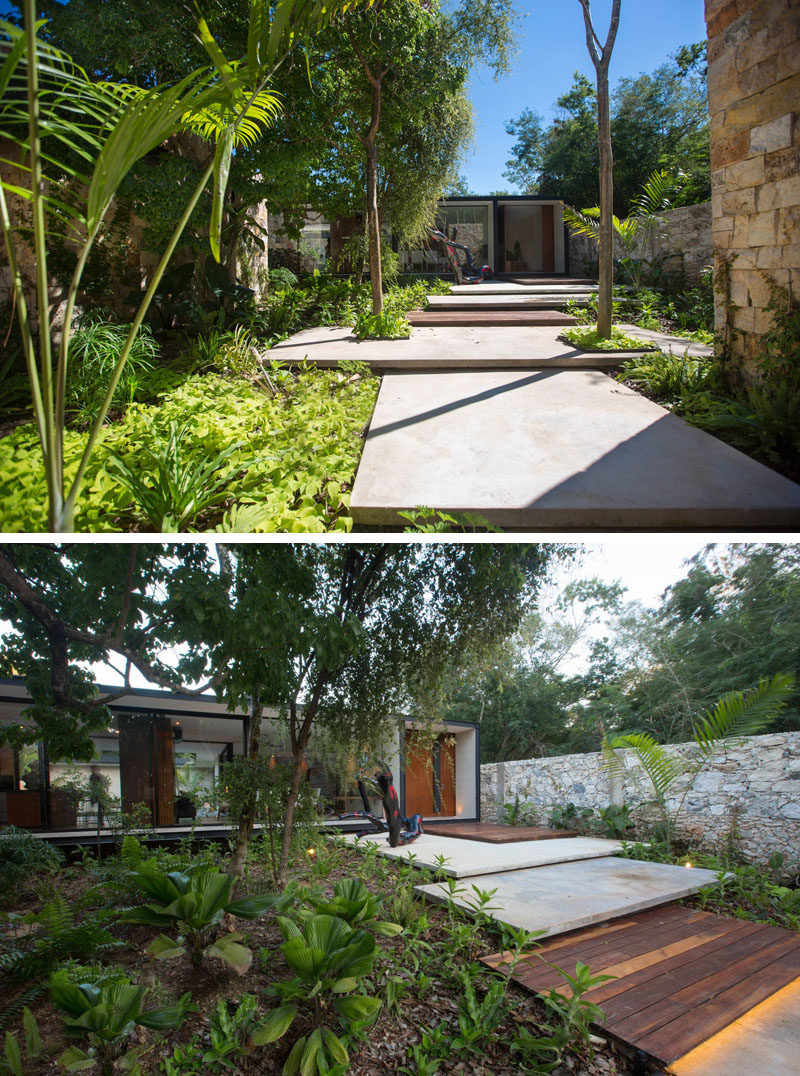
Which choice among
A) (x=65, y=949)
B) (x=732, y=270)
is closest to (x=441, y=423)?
(x=732, y=270)

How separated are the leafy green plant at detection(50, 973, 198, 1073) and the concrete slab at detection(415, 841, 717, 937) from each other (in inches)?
64.4

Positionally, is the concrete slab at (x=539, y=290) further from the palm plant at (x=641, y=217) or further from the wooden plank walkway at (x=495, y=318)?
the wooden plank walkway at (x=495, y=318)

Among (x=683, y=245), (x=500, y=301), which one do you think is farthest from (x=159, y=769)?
(x=683, y=245)

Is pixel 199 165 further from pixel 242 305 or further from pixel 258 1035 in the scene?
pixel 258 1035

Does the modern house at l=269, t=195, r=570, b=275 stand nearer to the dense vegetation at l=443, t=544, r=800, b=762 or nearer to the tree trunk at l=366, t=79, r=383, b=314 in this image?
the tree trunk at l=366, t=79, r=383, b=314

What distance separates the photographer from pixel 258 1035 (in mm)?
2131

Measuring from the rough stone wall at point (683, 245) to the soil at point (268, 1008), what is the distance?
6537mm

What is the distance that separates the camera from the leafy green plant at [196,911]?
2.40 meters

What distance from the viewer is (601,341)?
4.64m

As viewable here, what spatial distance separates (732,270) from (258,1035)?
444 cm

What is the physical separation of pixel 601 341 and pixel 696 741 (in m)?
3.12

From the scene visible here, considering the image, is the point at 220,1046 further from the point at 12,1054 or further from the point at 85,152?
the point at 85,152

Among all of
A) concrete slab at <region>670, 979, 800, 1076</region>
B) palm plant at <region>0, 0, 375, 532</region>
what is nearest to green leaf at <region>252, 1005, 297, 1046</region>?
concrete slab at <region>670, 979, 800, 1076</region>

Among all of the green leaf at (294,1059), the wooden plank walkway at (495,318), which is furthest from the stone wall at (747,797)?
the wooden plank walkway at (495,318)
